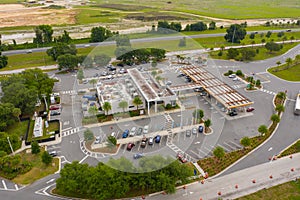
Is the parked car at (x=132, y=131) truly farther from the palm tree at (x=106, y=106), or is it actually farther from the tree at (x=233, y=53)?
the tree at (x=233, y=53)

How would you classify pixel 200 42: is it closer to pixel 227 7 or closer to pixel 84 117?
pixel 84 117

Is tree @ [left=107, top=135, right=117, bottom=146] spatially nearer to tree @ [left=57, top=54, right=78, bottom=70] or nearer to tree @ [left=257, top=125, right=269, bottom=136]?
tree @ [left=257, top=125, right=269, bottom=136]

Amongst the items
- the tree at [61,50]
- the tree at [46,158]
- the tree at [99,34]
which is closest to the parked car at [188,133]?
the tree at [46,158]

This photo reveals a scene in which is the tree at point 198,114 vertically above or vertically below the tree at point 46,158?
above

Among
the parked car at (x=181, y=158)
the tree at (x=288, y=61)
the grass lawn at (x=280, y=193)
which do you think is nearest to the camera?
the grass lawn at (x=280, y=193)

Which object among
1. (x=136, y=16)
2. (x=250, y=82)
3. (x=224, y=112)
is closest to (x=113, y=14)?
(x=136, y=16)

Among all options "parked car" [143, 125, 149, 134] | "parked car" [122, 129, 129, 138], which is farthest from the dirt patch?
"parked car" [143, 125, 149, 134]

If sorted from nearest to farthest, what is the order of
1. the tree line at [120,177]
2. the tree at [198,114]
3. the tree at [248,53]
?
1. the tree line at [120,177]
2. the tree at [198,114]
3. the tree at [248,53]
